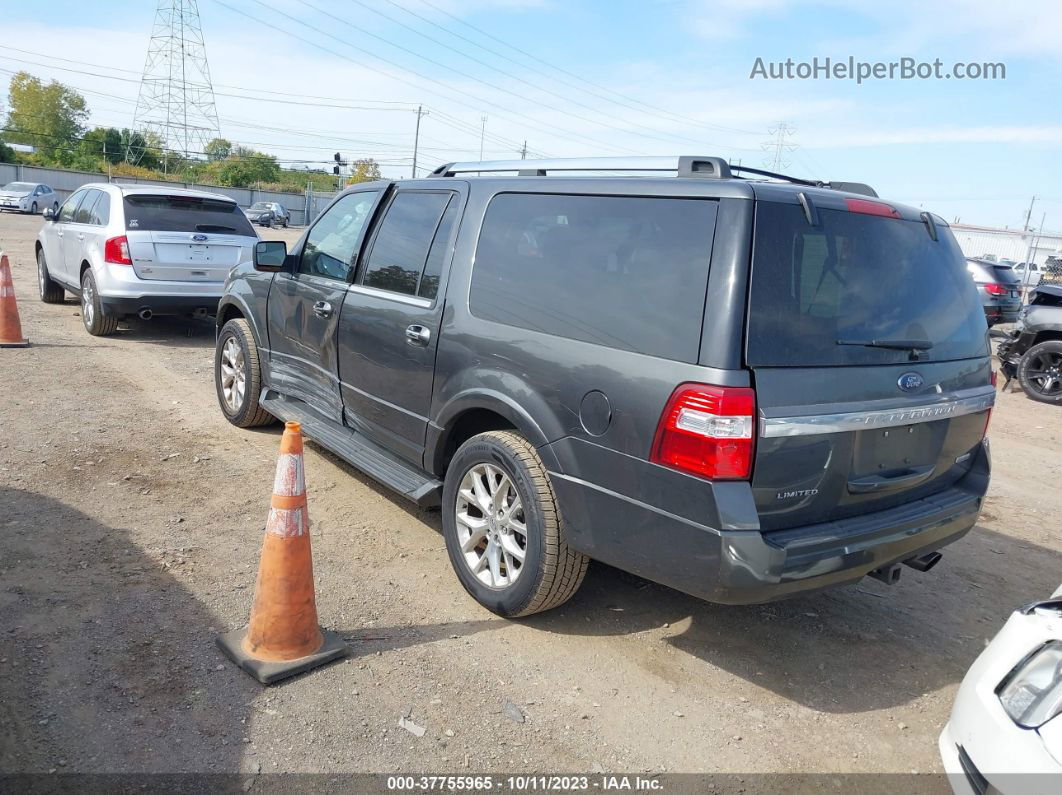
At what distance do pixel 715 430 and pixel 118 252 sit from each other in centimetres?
785

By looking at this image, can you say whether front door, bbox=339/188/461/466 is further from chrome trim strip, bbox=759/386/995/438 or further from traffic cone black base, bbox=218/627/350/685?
chrome trim strip, bbox=759/386/995/438

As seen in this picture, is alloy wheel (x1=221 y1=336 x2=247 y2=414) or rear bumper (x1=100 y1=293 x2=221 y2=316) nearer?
alloy wheel (x1=221 y1=336 x2=247 y2=414)

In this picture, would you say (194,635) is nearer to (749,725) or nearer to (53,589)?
(53,589)

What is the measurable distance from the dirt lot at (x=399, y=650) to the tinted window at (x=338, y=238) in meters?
1.35

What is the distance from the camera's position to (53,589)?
3.57m

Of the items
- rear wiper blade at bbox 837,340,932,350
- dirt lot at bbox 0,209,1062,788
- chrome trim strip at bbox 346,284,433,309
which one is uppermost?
rear wiper blade at bbox 837,340,932,350

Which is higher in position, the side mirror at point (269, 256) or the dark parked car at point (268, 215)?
the dark parked car at point (268, 215)

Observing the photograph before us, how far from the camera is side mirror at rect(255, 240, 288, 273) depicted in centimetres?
523

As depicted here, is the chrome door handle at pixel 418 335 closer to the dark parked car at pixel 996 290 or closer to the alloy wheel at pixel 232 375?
the alloy wheel at pixel 232 375

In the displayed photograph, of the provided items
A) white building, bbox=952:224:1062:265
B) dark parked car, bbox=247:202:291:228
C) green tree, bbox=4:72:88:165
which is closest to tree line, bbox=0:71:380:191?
green tree, bbox=4:72:88:165

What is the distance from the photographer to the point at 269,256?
5.25 meters

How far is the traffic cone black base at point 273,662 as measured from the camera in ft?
10.0

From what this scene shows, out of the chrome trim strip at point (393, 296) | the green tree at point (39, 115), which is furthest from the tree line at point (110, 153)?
the chrome trim strip at point (393, 296)

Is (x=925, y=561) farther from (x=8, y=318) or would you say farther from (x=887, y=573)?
(x=8, y=318)
